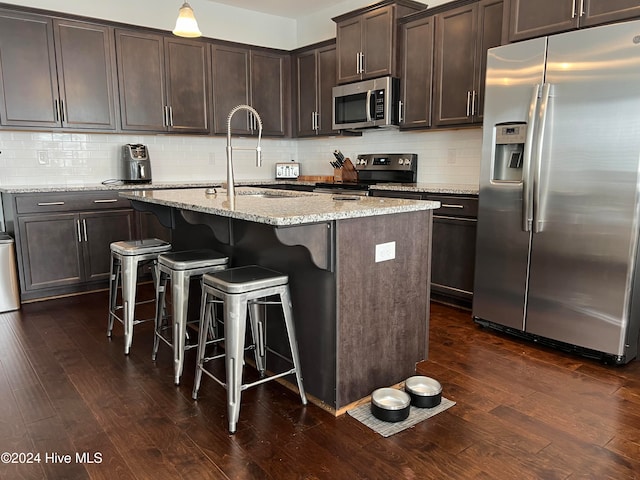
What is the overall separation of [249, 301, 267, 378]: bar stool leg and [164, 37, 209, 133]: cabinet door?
9.86 feet

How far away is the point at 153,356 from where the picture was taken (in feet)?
9.03

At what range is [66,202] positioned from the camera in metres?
4.01

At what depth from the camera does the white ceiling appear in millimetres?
5172

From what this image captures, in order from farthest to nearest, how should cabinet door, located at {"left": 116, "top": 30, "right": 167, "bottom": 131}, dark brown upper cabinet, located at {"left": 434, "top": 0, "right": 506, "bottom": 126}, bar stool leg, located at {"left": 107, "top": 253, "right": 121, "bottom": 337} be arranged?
cabinet door, located at {"left": 116, "top": 30, "right": 167, "bottom": 131} < dark brown upper cabinet, located at {"left": 434, "top": 0, "right": 506, "bottom": 126} < bar stool leg, located at {"left": 107, "top": 253, "right": 121, "bottom": 337}

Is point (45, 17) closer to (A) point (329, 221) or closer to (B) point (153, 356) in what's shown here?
(B) point (153, 356)

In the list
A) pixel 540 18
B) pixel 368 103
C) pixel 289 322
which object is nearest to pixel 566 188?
pixel 540 18

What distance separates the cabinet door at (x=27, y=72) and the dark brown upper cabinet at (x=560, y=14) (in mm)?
3751

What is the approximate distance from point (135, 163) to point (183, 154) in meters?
0.70

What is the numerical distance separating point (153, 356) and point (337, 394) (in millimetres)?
1224

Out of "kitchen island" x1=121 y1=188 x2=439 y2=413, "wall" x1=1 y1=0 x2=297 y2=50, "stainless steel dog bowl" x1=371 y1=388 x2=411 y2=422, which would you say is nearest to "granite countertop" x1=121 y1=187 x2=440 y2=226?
"kitchen island" x1=121 y1=188 x2=439 y2=413

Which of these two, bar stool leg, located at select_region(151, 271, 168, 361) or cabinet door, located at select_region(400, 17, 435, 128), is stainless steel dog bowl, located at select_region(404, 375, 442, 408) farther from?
cabinet door, located at select_region(400, 17, 435, 128)

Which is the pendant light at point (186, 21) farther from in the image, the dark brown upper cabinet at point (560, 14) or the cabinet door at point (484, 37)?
the cabinet door at point (484, 37)

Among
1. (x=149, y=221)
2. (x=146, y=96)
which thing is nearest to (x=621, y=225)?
(x=149, y=221)

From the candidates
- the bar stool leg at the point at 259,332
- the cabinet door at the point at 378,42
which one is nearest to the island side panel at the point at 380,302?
the bar stool leg at the point at 259,332
